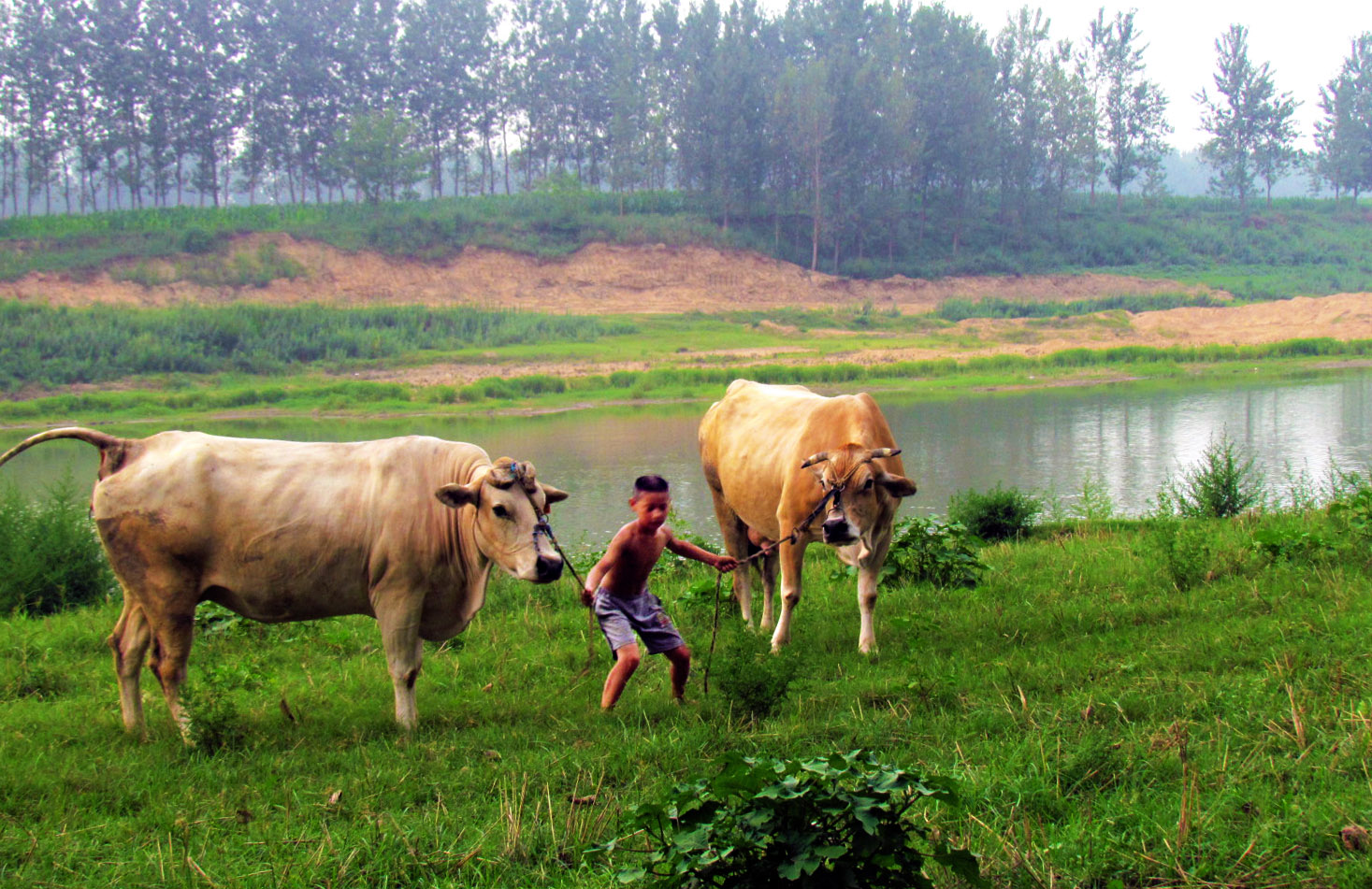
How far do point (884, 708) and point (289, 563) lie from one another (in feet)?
10.7

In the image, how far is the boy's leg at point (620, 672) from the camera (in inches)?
242

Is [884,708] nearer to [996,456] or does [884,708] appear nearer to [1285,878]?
[1285,878]

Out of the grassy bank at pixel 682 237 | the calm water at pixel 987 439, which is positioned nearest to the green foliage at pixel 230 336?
the calm water at pixel 987 439

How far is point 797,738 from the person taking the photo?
5.48 metres

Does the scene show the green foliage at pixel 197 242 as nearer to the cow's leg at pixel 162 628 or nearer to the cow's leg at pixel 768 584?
the cow's leg at pixel 768 584

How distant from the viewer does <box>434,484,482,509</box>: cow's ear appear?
19.6ft

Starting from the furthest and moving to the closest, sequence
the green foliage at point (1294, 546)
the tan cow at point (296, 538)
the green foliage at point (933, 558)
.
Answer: the green foliage at point (933, 558) < the green foliage at point (1294, 546) < the tan cow at point (296, 538)

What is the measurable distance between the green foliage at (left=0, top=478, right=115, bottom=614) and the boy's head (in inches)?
250

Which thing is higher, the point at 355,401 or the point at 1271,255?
the point at 1271,255

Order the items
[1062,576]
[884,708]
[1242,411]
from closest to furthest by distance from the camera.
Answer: [884,708] < [1062,576] < [1242,411]

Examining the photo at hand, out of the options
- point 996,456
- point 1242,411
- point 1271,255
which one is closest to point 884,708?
point 996,456

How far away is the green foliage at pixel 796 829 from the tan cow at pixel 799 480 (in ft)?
10.2

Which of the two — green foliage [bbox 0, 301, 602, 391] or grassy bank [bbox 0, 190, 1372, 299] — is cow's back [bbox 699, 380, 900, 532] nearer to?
green foliage [bbox 0, 301, 602, 391]

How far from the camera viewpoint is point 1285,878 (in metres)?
3.87
